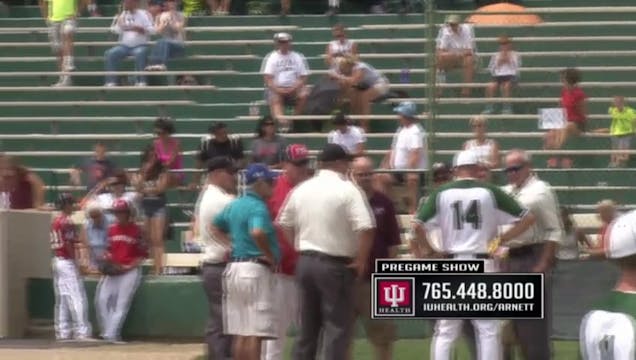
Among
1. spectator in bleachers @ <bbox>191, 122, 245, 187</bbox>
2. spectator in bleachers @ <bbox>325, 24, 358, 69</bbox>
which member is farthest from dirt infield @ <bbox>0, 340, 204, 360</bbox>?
spectator in bleachers @ <bbox>325, 24, 358, 69</bbox>

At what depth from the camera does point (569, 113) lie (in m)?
14.6

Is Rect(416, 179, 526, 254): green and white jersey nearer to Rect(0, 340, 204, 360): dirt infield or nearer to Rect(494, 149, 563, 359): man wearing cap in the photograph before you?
Rect(494, 149, 563, 359): man wearing cap

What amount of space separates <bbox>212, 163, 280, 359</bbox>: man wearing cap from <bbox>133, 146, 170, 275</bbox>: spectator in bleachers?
4.66 m

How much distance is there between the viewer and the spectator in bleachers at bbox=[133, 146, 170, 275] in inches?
680

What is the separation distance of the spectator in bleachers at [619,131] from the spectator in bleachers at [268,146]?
377 centimetres

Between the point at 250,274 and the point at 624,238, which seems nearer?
the point at 624,238

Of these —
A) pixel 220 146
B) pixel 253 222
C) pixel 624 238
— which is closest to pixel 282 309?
pixel 253 222

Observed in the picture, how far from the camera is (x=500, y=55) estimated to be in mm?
14617

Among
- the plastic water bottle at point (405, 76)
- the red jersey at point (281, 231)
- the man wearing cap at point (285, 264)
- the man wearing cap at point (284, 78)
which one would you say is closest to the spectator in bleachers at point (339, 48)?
the man wearing cap at point (284, 78)

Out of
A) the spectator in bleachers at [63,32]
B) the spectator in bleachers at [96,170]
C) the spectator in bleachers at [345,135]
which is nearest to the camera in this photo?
the spectator in bleachers at [345,135]

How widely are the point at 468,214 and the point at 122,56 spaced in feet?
35.5

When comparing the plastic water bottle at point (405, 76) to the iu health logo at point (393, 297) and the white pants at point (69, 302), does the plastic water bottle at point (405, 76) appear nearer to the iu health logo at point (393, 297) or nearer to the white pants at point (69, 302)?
the white pants at point (69, 302)

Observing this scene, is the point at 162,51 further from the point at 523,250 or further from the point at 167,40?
the point at 523,250
